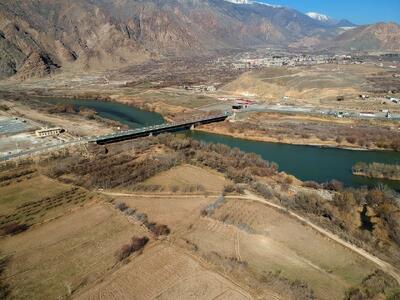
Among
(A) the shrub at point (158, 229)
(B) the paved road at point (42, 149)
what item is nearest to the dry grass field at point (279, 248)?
(A) the shrub at point (158, 229)

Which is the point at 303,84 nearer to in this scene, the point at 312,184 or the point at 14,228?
the point at 312,184

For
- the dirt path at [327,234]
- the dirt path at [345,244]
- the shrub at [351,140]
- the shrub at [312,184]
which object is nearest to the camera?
the dirt path at [345,244]

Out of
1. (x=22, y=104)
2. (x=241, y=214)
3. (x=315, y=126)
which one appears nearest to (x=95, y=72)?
(x=22, y=104)

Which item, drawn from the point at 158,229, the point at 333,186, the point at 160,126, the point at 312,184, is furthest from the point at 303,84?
the point at 158,229

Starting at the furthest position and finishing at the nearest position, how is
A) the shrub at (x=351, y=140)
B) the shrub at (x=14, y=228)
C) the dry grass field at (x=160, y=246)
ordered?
1. the shrub at (x=351, y=140)
2. the shrub at (x=14, y=228)
3. the dry grass field at (x=160, y=246)

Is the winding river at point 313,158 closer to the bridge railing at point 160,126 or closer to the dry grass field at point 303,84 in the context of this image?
the bridge railing at point 160,126

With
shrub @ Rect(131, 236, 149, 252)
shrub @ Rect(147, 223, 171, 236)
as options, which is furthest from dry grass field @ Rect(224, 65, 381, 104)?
shrub @ Rect(131, 236, 149, 252)

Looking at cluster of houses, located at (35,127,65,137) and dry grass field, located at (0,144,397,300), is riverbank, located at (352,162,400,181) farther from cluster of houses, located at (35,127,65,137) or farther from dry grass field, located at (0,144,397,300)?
cluster of houses, located at (35,127,65,137)

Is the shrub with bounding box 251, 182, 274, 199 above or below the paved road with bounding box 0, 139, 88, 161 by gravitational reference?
below

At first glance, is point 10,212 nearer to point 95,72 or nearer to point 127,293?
point 127,293
